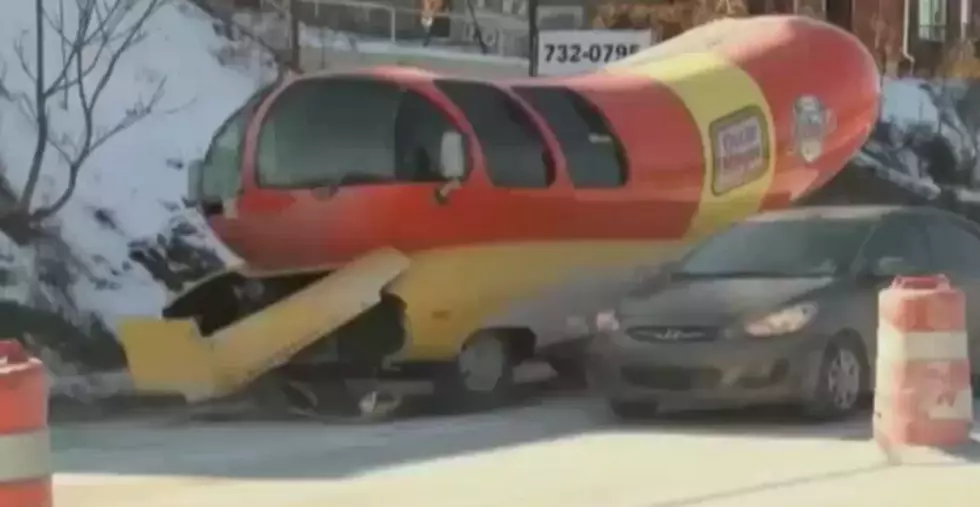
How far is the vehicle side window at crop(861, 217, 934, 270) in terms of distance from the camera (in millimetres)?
13031

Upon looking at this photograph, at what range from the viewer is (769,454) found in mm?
10898

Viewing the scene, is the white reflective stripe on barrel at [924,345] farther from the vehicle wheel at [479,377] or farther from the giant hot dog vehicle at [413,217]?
the vehicle wheel at [479,377]

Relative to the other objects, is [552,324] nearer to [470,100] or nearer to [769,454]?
[470,100]

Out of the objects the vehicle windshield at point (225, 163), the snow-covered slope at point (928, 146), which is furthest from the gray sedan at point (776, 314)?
the snow-covered slope at point (928, 146)

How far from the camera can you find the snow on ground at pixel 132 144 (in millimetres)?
16531

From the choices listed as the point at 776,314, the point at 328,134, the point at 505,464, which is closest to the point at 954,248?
the point at 776,314

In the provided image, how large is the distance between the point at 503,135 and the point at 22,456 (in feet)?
26.0

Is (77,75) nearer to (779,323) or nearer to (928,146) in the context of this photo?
(779,323)

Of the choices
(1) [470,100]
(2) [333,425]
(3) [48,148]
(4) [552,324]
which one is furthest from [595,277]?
(3) [48,148]

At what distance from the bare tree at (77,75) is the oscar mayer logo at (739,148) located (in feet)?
16.1

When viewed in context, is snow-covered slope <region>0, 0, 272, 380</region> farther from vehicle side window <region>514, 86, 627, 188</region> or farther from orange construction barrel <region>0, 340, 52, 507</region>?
orange construction barrel <region>0, 340, 52, 507</region>

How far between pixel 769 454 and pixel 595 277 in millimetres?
4033

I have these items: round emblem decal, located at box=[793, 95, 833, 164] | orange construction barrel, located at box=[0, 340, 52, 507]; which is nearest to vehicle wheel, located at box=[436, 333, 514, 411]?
round emblem decal, located at box=[793, 95, 833, 164]

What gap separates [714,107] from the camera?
54.0ft
